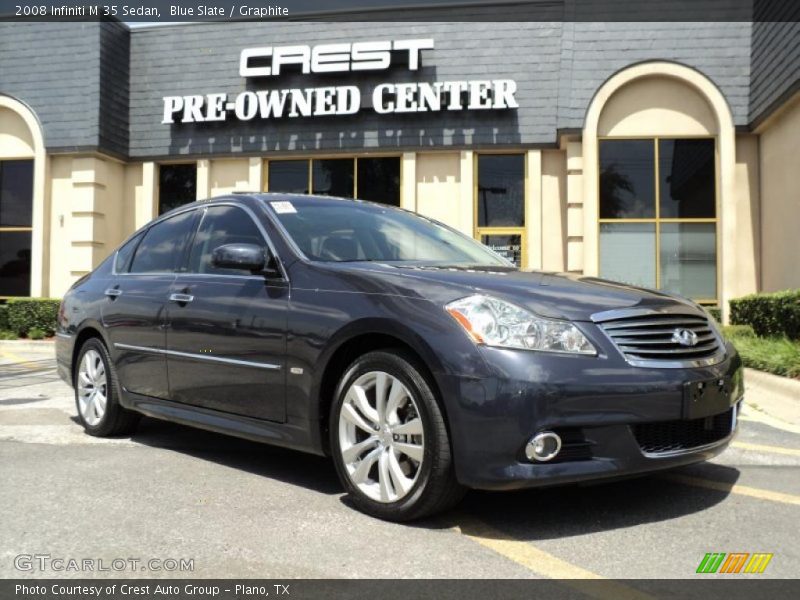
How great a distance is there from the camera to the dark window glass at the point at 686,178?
14.5 meters

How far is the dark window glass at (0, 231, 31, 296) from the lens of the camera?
55.6 ft

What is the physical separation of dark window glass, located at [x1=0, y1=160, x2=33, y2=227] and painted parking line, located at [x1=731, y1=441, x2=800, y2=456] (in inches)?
643

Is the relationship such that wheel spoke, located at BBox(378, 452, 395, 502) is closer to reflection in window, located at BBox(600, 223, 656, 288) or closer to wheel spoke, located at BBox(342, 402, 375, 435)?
wheel spoke, located at BBox(342, 402, 375, 435)

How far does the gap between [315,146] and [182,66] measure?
12.5ft

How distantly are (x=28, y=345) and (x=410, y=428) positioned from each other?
12.8 m

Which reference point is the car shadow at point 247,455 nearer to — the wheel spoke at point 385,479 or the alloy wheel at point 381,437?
the alloy wheel at point 381,437

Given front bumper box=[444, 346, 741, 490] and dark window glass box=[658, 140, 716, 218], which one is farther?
dark window glass box=[658, 140, 716, 218]

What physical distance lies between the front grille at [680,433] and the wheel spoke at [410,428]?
36.6 inches

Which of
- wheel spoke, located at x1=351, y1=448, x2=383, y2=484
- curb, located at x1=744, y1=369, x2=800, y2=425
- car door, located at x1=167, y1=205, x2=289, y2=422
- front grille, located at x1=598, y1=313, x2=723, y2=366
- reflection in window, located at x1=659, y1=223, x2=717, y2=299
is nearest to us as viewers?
front grille, located at x1=598, y1=313, x2=723, y2=366

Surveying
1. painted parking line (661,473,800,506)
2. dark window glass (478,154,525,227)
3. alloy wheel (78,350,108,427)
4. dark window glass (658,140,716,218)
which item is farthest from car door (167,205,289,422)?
dark window glass (658,140,716,218)

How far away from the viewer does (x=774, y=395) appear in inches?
283

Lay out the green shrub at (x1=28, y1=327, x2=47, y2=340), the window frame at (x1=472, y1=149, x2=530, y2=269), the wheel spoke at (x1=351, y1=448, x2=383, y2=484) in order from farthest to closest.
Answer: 1. the window frame at (x1=472, y1=149, x2=530, y2=269)
2. the green shrub at (x1=28, y1=327, x2=47, y2=340)
3. the wheel spoke at (x1=351, y1=448, x2=383, y2=484)

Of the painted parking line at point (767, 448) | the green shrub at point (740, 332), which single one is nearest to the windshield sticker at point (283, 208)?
the painted parking line at point (767, 448)

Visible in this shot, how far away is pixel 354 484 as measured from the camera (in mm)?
3561
